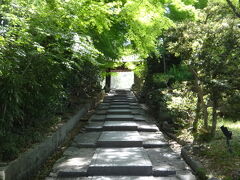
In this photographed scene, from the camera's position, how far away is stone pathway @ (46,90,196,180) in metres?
4.32

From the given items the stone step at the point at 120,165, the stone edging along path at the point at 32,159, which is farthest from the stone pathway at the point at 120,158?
the stone edging along path at the point at 32,159

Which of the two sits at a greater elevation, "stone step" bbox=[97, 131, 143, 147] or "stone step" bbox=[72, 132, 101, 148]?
"stone step" bbox=[97, 131, 143, 147]

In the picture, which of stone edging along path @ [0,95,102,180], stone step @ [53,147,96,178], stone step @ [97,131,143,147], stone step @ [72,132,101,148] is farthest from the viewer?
stone step @ [72,132,101,148]

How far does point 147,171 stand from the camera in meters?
4.34

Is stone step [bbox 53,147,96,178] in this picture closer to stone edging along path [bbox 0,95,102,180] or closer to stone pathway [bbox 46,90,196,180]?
stone pathway [bbox 46,90,196,180]

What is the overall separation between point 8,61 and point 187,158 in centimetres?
353

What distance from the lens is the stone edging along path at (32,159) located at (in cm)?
347

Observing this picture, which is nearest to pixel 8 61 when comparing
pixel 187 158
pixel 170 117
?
pixel 187 158

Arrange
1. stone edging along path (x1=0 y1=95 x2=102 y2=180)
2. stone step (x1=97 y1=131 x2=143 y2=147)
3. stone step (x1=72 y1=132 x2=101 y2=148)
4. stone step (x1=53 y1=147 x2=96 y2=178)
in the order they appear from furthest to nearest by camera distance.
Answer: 1. stone step (x1=72 y1=132 x2=101 y2=148)
2. stone step (x1=97 y1=131 x2=143 y2=147)
3. stone step (x1=53 y1=147 x2=96 y2=178)
4. stone edging along path (x1=0 y1=95 x2=102 y2=180)

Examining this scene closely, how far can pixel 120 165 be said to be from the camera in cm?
441

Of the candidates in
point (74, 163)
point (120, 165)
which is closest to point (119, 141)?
point (74, 163)

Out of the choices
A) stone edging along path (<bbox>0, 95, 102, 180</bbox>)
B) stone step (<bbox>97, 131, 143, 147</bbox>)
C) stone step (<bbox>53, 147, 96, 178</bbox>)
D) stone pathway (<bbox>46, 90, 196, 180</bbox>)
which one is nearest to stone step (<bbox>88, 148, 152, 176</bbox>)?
stone pathway (<bbox>46, 90, 196, 180</bbox>)

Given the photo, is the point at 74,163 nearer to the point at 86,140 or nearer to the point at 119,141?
the point at 119,141

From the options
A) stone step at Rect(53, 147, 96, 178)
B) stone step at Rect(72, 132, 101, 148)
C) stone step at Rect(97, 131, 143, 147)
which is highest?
stone step at Rect(97, 131, 143, 147)
